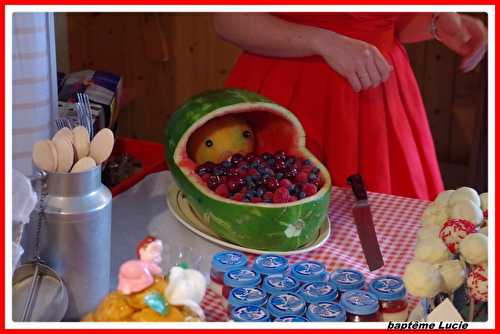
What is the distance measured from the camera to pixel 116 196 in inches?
53.3

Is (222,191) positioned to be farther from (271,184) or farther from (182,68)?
(182,68)

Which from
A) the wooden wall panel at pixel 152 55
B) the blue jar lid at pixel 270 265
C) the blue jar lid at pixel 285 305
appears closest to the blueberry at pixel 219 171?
the blue jar lid at pixel 270 265

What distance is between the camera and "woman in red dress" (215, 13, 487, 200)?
1518 millimetres

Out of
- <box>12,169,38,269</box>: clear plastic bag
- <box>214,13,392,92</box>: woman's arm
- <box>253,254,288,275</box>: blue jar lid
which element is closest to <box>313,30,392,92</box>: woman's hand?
<box>214,13,392,92</box>: woman's arm

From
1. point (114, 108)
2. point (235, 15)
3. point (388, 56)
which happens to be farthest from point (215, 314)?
point (388, 56)

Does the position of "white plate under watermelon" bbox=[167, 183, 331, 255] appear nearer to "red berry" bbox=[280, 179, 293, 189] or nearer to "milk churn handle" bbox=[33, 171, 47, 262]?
"red berry" bbox=[280, 179, 293, 189]

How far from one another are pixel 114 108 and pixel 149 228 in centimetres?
29

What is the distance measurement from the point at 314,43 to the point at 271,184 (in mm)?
448

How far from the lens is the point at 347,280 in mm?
982

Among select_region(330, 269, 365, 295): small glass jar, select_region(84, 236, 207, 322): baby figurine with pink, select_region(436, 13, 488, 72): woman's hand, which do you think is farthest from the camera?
select_region(436, 13, 488, 72): woman's hand

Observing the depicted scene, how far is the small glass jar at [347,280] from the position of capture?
3.18 ft

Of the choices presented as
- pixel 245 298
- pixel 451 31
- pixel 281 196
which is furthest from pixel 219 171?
pixel 451 31

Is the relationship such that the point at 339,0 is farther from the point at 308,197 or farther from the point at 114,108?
the point at 114,108

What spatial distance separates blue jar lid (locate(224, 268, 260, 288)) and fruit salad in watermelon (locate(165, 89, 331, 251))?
0.15 meters
